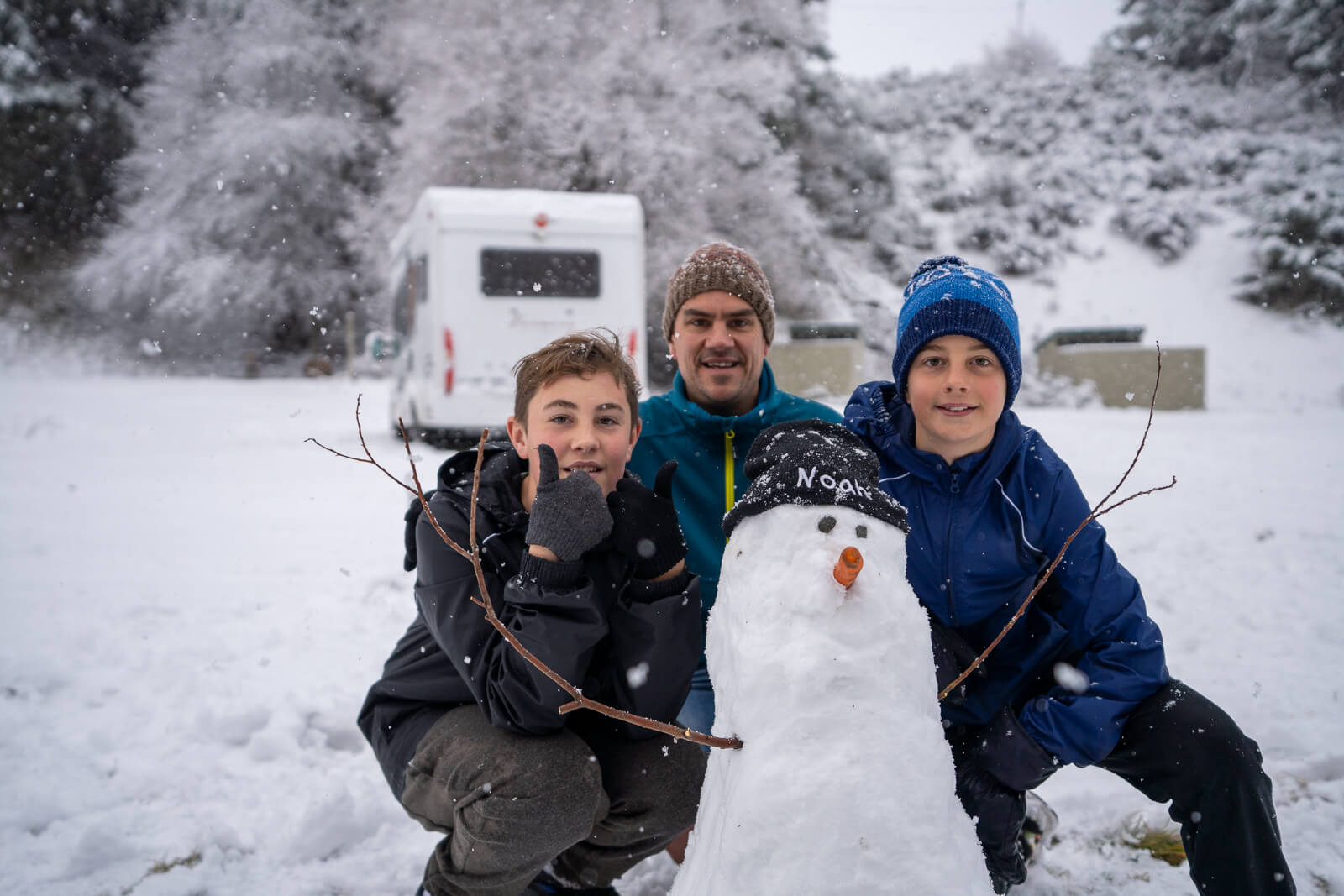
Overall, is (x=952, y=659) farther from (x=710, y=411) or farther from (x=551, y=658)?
(x=710, y=411)

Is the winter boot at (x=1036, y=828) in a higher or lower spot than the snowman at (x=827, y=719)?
lower

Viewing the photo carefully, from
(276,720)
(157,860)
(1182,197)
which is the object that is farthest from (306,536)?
(1182,197)

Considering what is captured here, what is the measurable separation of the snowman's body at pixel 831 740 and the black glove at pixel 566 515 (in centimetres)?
50

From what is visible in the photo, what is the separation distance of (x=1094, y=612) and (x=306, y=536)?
4510 mm

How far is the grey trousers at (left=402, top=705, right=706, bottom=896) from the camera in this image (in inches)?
64.3

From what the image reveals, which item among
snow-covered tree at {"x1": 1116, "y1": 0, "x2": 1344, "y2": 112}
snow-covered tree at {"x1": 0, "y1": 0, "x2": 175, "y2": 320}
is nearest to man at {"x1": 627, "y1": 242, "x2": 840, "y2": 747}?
snow-covered tree at {"x1": 1116, "y1": 0, "x2": 1344, "y2": 112}

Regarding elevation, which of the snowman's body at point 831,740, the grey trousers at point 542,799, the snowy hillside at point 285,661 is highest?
the snowman's body at point 831,740

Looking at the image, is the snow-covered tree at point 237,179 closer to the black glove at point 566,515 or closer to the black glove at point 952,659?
the black glove at point 566,515

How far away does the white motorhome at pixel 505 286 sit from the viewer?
7.91 metres

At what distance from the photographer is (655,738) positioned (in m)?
1.86

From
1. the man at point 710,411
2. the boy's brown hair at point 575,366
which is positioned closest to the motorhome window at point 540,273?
the man at point 710,411

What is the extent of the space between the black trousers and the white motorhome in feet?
21.3

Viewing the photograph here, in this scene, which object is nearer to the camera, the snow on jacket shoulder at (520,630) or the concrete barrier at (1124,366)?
the snow on jacket shoulder at (520,630)

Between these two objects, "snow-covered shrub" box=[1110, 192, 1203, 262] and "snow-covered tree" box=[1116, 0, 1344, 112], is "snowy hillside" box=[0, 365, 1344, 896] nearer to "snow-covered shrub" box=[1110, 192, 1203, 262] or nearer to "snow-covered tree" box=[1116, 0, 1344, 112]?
"snow-covered shrub" box=[1110, 192, 1203, 262]
